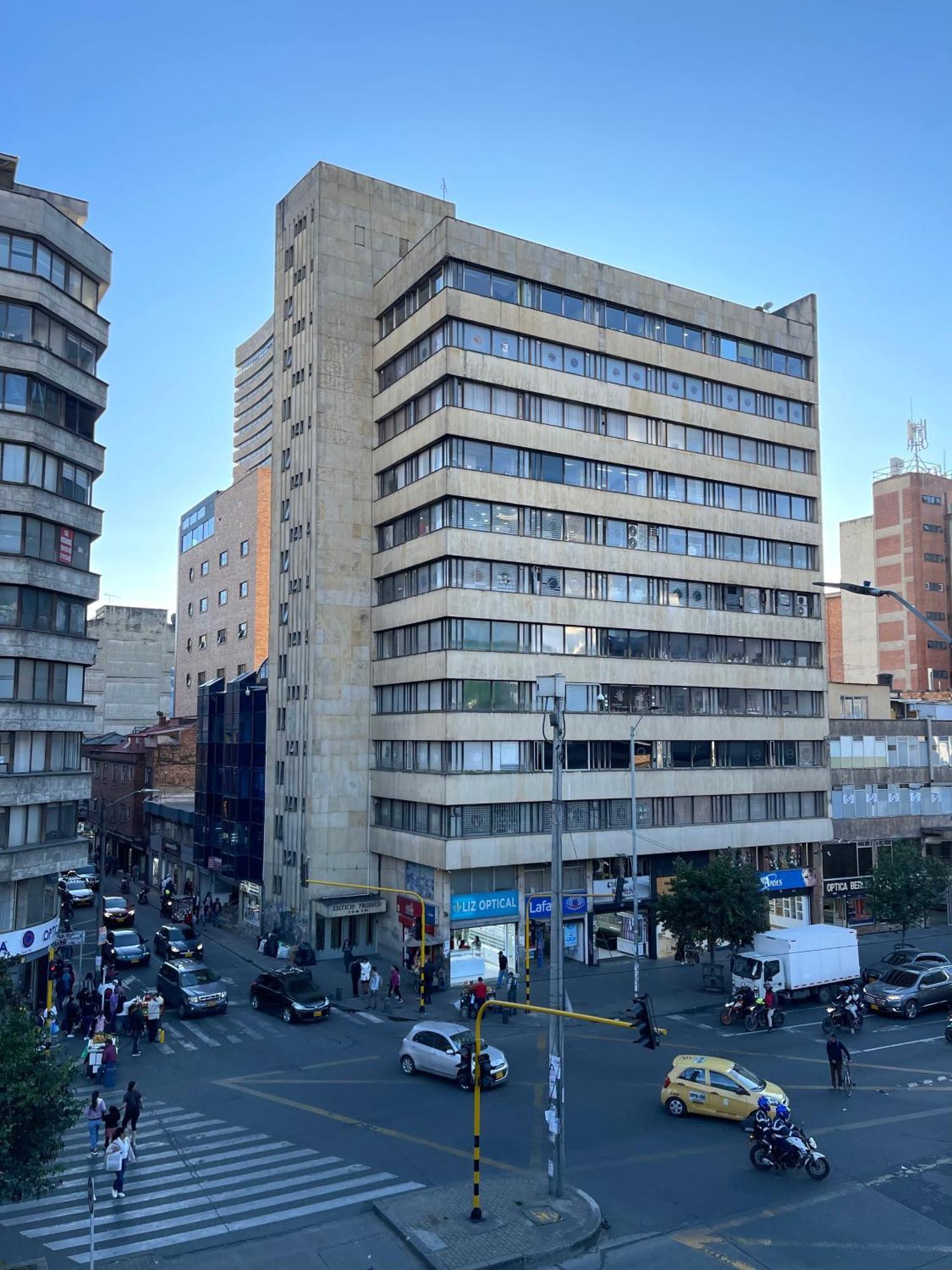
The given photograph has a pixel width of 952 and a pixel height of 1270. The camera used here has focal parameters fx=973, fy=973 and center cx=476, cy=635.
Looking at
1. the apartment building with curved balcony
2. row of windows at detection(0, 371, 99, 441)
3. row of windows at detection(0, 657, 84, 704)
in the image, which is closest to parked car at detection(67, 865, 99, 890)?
the apartment building with curved balcony

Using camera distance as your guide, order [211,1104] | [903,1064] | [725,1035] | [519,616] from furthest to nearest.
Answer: [519,616] < [725,1035] < [903,1064] < [211,1104]

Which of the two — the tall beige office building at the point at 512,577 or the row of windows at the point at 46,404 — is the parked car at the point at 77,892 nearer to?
the tall beige office building at the point at 512,577

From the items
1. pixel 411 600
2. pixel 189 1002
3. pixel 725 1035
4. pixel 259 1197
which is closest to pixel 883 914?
pixel 725 1035

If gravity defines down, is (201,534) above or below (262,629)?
above

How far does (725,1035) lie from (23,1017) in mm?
24444

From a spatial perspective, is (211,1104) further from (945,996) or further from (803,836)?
(803,836)

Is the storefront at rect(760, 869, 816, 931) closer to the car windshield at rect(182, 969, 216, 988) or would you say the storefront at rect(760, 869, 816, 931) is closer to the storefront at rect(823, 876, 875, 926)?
the storefront at rect(823, 876, 875, 926)

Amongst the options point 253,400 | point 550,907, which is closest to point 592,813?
point 550,907

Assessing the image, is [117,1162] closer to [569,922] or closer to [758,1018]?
[758,1018]

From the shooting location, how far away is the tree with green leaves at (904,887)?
46562 millimetres

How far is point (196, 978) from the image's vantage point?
38438 millimetres

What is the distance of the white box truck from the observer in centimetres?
3759

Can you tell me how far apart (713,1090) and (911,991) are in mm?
15726

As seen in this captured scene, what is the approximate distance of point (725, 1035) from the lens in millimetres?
34438
